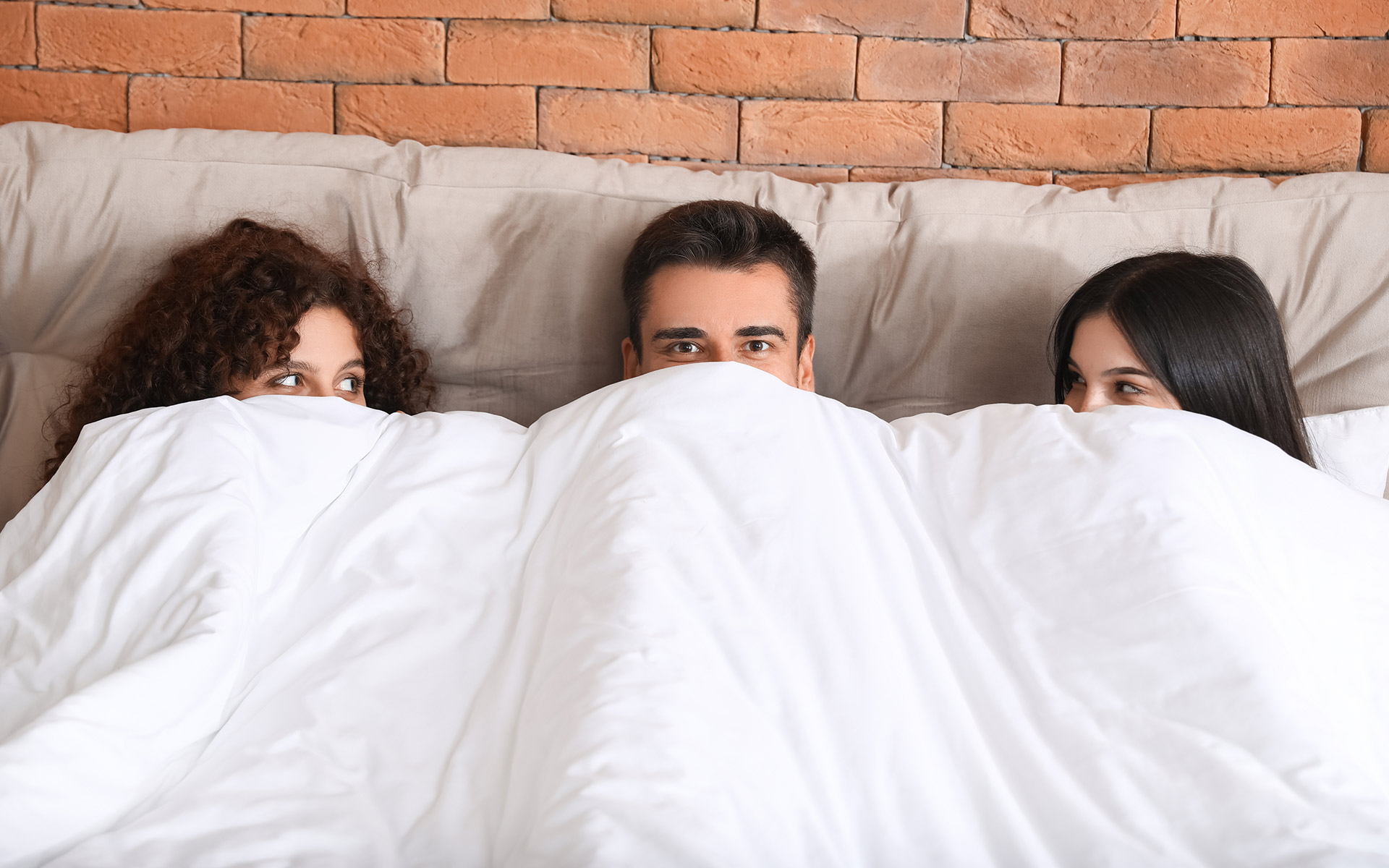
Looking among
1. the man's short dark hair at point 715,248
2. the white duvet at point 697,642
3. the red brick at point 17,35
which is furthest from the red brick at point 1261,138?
the red brick at point 17,35

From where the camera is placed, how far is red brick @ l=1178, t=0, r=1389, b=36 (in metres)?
1.49

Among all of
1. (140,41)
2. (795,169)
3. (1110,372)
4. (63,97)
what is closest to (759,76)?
(795,169)

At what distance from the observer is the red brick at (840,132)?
1.54 m

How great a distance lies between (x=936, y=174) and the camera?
1564 millimetres

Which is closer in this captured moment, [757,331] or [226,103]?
[757,331]

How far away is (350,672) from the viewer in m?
0.77

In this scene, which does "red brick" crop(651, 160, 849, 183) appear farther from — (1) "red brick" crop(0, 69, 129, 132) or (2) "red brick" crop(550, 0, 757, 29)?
(1) "red brick" crop(0, 69, 129, 132)

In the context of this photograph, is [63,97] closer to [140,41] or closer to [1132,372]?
[140,41]

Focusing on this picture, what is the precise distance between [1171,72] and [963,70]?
0.36 m

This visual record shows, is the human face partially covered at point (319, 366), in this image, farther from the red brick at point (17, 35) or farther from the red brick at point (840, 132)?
the red brick at point (17, 35)

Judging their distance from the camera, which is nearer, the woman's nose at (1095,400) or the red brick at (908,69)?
the woman's nose at (1095,400)

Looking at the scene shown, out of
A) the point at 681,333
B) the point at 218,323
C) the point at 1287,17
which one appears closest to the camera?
the point at 218,323

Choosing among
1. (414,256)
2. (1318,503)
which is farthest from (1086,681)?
(414,256)

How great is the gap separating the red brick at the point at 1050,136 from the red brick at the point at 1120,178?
0.01 m
